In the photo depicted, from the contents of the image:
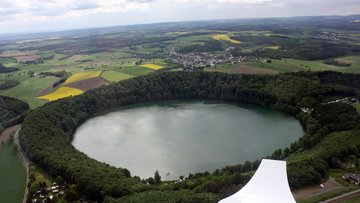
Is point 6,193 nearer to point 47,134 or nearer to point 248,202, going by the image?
point 47,134

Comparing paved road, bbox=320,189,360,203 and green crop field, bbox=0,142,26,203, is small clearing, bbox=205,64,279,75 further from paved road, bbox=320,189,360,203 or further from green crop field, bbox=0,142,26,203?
green crop field, bbox=0,142,26,203

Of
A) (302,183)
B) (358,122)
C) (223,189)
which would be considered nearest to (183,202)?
(223,189)

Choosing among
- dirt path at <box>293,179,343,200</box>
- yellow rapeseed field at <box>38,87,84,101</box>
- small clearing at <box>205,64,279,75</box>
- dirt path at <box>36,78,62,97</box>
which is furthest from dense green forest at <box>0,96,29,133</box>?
dirt path at <box>293,179,343,200</box>

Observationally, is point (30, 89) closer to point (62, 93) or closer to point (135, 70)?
point (62, 93)

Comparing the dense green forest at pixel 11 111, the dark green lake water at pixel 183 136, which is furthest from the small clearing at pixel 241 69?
the dense green forest at pixel 11 111

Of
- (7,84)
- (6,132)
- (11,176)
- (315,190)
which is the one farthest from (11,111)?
(315,190)

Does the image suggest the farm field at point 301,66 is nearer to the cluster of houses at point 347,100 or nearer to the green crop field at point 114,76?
the cluster of houses at point 347,100
